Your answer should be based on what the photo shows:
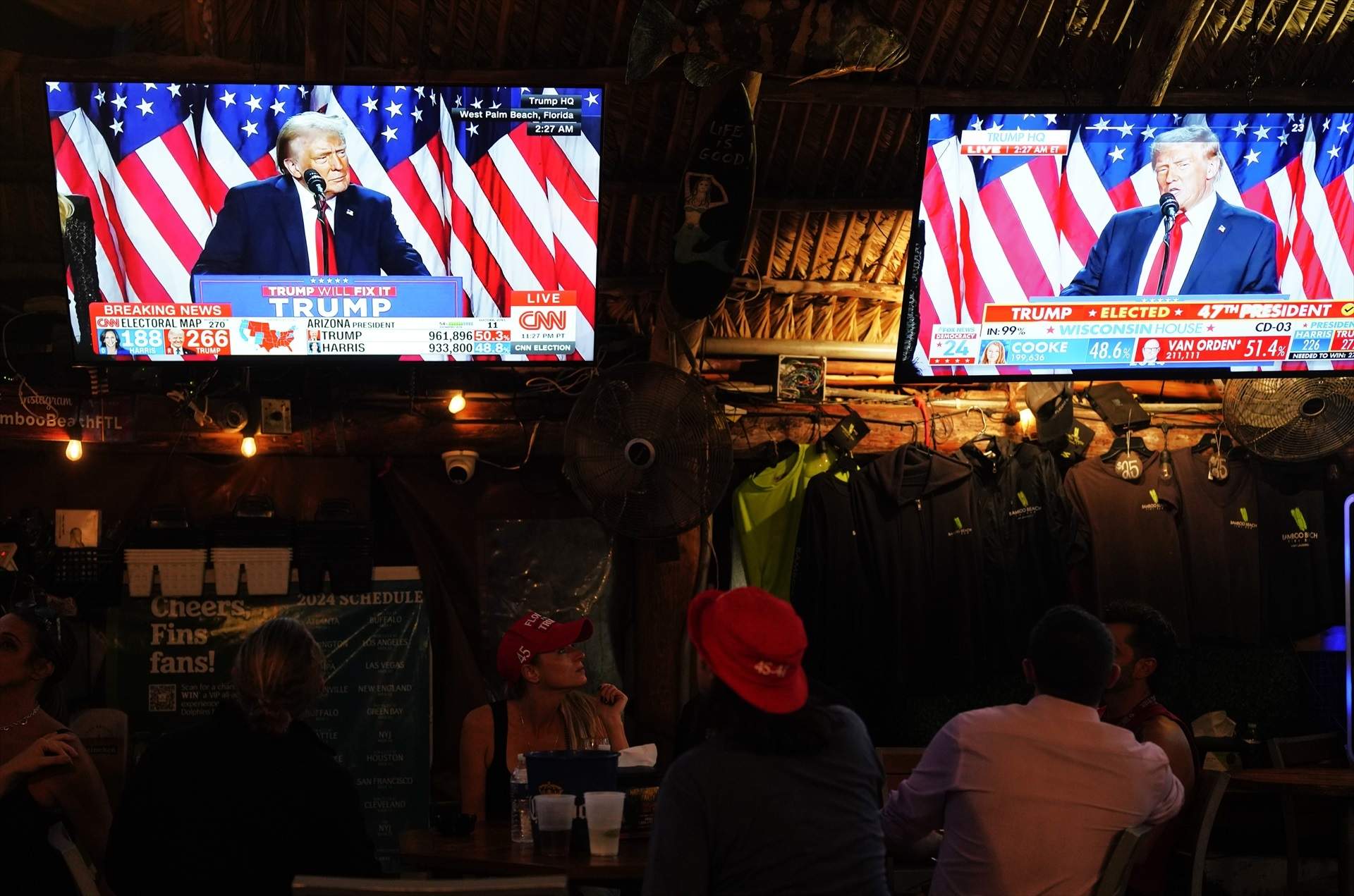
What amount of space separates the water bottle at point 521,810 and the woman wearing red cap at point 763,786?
1.27 m

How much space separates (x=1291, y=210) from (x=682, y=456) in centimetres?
310

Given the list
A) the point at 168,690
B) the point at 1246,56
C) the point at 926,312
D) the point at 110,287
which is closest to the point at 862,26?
the point at 926,312

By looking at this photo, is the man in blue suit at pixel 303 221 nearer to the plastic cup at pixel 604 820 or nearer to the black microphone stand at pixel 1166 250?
the plastic cup at pixel 604 820

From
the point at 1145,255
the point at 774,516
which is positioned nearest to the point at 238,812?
the point at 774,516

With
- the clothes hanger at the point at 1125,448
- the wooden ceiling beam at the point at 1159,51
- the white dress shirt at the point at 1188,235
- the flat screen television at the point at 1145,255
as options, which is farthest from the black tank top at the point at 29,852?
the wooden ceiling beam at the point at 1159,51

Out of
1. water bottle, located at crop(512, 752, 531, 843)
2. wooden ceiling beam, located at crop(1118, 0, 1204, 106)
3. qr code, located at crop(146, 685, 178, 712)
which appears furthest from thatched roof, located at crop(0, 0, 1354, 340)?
water bottle, located at crop(512, 752, 531, 843)

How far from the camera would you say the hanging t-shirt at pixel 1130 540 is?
7176mm

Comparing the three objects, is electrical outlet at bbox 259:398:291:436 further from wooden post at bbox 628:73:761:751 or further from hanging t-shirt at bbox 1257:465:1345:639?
hanging t-shirt at bbox 1257:465:1345:639

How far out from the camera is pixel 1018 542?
7.29 meters

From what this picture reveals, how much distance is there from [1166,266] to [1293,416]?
49.8 inches

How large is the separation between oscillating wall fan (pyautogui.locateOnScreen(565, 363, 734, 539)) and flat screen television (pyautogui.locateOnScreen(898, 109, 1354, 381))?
1.00m

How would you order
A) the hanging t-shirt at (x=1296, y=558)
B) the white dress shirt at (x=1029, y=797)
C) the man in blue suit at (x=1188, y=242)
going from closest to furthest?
the white dress shirt at (x=1029, y=797), the man in blue suit at (x=1188, y=242), the hanging t-shirt at (x=1296, y=558)

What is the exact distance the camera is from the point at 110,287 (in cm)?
627

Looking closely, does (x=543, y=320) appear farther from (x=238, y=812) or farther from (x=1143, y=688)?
(x=238, y=812)
